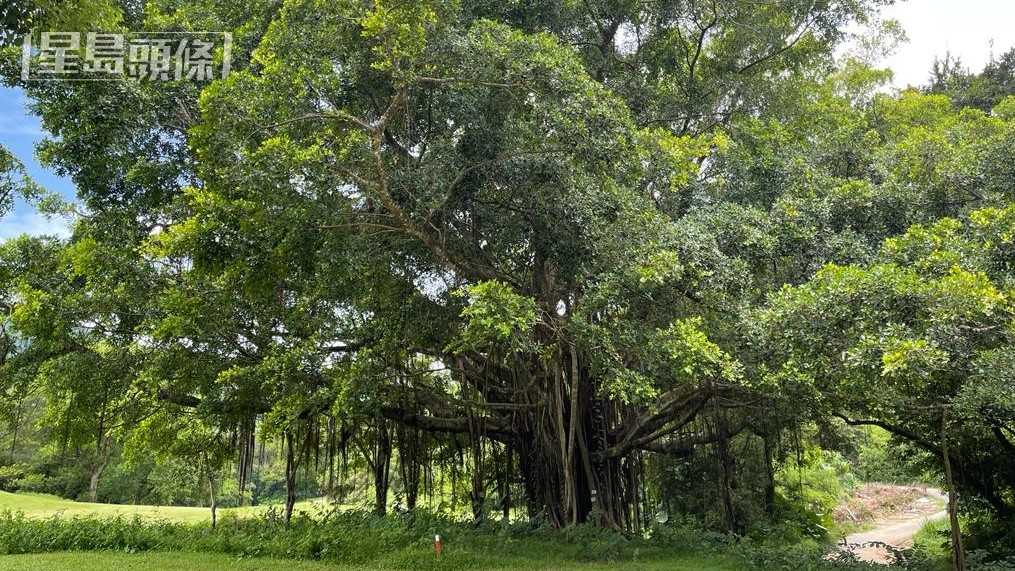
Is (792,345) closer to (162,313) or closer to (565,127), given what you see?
(565,127)

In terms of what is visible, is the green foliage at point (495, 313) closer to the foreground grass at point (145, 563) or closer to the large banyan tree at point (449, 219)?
the large banyan tree at point (449, 219)

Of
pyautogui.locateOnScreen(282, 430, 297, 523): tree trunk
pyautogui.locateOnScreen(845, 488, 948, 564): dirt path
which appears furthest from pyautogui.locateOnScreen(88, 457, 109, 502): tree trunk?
pyautogui.locateOnScreen(845, 488, 948, 564): dirt path

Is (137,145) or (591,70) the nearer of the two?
(137,145)

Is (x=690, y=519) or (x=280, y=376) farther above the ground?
(x=280, y=376)

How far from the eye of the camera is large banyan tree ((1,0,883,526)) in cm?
464

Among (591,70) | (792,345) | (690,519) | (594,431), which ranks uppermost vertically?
(591,70)

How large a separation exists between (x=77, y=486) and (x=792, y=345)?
20.4 m

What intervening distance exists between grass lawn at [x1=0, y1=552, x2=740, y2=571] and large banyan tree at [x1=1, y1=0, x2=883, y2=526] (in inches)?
46.9

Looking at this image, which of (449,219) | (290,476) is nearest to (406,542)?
(290,476)

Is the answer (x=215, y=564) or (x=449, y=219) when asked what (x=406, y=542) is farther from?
(x=449, y=219)

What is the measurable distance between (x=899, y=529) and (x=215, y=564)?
45.2 feet

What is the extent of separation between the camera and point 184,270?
646cm

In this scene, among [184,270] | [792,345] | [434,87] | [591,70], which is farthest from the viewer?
[591,70]

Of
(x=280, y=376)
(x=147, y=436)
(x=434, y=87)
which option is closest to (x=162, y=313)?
(x=280, y=376)
